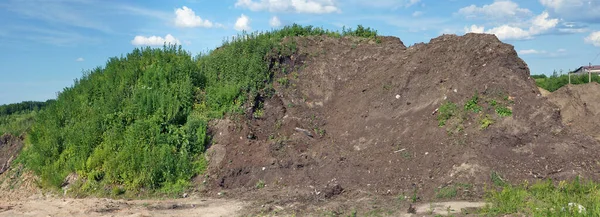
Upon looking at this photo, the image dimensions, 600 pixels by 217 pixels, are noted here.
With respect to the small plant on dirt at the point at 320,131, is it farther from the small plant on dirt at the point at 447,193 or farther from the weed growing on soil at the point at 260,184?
the small plant on dirt at the point at 447,193

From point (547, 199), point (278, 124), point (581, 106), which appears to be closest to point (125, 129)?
point (278, 124)

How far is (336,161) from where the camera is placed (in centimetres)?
1256

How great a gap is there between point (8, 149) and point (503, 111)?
13849 mm

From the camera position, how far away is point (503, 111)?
12438 millimetres

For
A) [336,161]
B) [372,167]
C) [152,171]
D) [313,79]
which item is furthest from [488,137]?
[152,171]

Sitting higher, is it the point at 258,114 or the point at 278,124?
the point at 258,114

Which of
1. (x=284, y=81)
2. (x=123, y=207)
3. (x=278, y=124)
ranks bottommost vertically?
(x=123, y=207)

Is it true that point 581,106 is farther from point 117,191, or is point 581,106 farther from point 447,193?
point 117,191

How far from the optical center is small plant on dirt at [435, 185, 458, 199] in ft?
33.6

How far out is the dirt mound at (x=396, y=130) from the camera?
36.7 feet

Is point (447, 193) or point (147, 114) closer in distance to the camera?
point (447, 193)

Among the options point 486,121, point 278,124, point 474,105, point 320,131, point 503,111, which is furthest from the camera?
point 278,124

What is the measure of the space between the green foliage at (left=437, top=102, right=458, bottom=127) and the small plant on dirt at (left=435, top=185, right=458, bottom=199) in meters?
2.61

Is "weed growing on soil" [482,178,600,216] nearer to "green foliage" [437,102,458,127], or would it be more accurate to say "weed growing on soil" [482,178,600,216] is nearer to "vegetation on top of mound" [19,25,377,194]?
"green foliage" [437,102,458,127]
